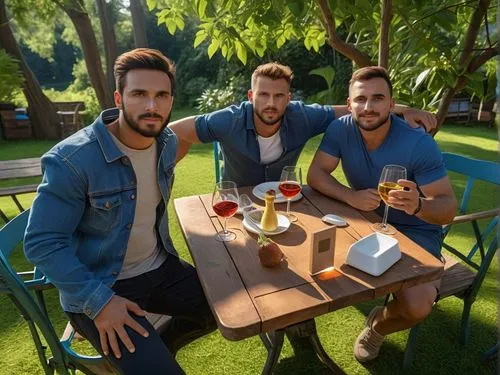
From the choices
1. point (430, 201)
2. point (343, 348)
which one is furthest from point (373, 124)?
point (343, 348)

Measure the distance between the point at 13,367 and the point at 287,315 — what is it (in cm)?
214

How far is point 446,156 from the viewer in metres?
2.90

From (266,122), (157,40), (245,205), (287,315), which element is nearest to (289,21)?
(266,122)

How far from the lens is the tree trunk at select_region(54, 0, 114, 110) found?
9.00 metres

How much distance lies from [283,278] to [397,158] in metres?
1.28

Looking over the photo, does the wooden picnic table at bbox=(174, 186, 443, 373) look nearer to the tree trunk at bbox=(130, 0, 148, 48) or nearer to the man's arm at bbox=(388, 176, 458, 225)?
the man's arm at bbox=(388, 176, 458, 225)

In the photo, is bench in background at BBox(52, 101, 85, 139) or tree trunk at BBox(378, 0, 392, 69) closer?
tree trunk at BBox(378, 0, 392, 69)

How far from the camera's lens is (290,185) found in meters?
2.05

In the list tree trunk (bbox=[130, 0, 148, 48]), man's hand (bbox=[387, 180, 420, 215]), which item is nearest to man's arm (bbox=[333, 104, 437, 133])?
man's hand (bbox=[387, 180, 420, 215])

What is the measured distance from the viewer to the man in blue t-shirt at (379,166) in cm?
213

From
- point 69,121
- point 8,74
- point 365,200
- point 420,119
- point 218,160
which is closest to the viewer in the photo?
point 365,200

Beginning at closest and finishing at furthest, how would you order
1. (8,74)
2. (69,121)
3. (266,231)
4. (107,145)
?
(107,145)
(266,231)
(8,74)
(69,121)

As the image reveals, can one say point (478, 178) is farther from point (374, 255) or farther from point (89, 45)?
point (89, 45)

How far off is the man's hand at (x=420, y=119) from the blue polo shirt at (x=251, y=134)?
0.62 m
